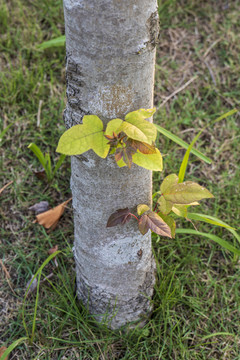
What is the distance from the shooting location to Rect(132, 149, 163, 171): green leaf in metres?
1.04

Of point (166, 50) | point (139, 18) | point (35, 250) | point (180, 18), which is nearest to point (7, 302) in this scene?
point (35, 250)

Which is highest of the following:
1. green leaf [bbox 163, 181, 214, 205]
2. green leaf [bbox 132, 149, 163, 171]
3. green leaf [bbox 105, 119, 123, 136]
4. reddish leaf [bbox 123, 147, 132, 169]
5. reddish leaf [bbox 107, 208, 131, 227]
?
green leaf [bbox 105, 119, 123, 136]

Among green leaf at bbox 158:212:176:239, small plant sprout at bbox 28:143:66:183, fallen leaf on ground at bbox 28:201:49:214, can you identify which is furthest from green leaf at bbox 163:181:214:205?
fallen leaf on ground at bbox 28:201:49:214

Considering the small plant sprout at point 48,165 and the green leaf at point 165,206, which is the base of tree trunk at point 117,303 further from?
the small plant sprout at point 48,165

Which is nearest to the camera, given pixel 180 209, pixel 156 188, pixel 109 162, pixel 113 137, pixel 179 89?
pixel 113 137

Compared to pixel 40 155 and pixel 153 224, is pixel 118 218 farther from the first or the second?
pixel 40 155

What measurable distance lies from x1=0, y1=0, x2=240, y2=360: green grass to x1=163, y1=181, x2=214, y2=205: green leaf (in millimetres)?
516

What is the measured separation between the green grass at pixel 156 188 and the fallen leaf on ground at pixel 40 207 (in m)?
0.04

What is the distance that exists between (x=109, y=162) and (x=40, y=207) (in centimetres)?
A: 97

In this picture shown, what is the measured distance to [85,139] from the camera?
0.99m

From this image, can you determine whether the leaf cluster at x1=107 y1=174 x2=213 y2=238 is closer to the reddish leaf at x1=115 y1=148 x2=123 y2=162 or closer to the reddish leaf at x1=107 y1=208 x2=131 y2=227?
the reddish leaf at x1=107 y1=208 x2=131 y2=227

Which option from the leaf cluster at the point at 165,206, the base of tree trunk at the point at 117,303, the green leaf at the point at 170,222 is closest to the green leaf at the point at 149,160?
the leaf cluster at the point at 165,206

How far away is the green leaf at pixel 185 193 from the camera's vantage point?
1.22m

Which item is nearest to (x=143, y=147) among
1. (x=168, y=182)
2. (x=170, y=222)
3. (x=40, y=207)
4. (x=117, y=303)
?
(x=168, y=182)
